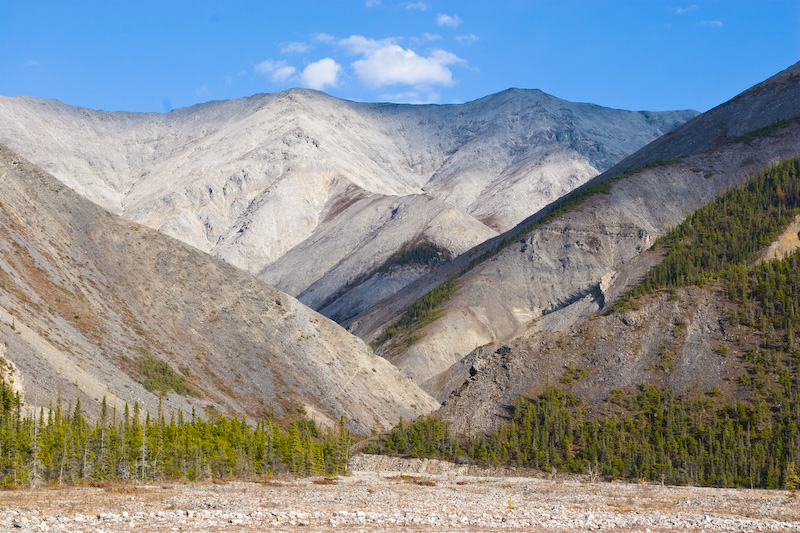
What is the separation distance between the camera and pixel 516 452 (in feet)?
324

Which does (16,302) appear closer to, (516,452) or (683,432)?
(516,452)

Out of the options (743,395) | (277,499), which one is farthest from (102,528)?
(743,395)

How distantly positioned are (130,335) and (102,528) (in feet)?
300

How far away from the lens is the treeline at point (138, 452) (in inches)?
2596

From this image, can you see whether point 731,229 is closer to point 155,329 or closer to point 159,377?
point 155,329

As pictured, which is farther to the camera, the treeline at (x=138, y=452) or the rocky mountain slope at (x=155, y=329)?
the rocky mountain slope at (x=155, y=329)

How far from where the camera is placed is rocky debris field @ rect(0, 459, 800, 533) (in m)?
40.4

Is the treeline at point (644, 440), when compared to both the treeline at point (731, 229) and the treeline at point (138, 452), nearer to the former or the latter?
the treeline at point (138, 452)

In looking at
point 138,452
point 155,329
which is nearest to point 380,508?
point 138,452

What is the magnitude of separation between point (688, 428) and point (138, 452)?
181 ft

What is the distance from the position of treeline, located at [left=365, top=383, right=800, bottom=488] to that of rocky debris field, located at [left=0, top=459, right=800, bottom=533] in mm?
12038

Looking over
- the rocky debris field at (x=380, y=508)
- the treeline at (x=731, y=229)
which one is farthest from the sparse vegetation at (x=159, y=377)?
the treeline at (x=731, y=229)

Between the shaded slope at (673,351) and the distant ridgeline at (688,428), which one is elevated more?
the shaded slope at (673,351)

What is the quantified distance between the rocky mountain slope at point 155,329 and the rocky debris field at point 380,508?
43.0 metres
